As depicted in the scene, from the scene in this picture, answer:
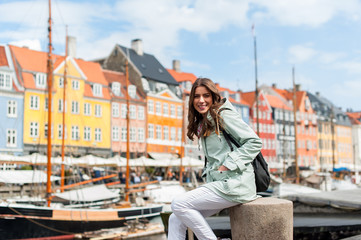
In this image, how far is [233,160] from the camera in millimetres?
3588

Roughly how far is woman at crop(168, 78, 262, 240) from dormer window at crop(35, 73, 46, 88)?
3749cm

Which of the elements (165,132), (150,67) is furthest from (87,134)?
(150,67)

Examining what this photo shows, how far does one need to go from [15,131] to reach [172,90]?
21.2 metres

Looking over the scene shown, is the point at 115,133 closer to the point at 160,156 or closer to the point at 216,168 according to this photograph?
the point at 160,156

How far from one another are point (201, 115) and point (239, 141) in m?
0.45

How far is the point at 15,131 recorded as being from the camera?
3709 cm

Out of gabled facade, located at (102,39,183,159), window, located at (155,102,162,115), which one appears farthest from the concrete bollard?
window, located at (155,102,162,115)

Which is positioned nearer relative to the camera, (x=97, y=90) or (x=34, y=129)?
(x=34, y=129)

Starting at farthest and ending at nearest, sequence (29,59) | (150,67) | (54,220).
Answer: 1. (150,67)
2. (29,59)
3. (54,220)

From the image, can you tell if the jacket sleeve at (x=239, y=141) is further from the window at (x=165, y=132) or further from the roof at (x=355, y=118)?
the roof at (x=355, y=118)

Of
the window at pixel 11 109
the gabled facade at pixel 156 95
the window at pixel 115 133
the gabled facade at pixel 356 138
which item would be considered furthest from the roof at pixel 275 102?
the window at pixel 11 109

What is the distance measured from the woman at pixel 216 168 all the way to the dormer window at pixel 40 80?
37.5 metres

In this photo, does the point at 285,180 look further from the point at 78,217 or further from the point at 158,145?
the point at 78,217

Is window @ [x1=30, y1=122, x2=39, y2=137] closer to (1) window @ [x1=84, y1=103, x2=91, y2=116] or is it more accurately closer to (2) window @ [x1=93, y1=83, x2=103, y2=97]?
(1) window @ [x1=84, y1=103, x2=91, y2=116]
